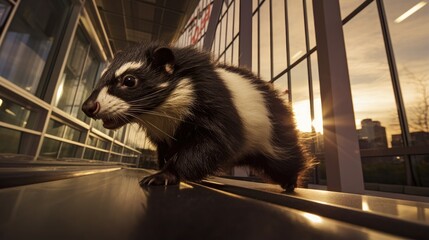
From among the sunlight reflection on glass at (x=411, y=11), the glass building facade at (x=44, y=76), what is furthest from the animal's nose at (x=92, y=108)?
the sunlight reflection on glass at (x=411, y=11)

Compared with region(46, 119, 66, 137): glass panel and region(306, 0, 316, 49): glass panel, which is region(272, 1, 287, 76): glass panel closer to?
region(306, 0, 316, 49): glass panel

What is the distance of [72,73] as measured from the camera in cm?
498

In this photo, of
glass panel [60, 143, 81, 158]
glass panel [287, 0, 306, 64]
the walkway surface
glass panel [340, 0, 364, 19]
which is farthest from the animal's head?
glass panel [60, 143, 81, 158]

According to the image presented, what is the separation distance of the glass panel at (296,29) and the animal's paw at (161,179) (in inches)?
176

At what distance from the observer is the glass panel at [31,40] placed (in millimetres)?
2828

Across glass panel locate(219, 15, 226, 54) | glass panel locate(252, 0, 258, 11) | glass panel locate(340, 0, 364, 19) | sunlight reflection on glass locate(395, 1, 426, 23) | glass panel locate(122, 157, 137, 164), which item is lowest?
glass panel locate(122, 157, 137, 164)

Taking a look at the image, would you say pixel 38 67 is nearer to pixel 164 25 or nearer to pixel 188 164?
pixel 188 164

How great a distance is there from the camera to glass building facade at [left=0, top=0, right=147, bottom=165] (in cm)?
279

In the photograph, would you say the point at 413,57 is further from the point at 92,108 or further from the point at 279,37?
the point at 92,108

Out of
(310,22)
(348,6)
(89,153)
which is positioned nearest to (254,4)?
(310,22)

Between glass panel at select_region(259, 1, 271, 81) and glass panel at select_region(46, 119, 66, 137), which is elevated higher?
glass panel at select_region(259, 1, 271, 81)

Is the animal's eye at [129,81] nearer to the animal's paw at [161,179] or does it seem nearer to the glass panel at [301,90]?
the animal's paw at [161,179]

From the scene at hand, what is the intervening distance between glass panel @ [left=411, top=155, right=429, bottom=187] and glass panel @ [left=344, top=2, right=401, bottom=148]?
407 mm

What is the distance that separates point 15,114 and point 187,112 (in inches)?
121
